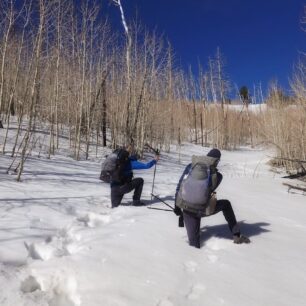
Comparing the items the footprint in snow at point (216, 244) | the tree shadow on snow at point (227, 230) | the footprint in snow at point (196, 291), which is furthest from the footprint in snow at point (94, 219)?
the footprint in snow at point (196, 291)

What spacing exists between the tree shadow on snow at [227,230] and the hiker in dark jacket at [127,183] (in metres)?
1.63

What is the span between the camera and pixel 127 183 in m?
6.52

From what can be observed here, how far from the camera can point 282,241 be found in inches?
189

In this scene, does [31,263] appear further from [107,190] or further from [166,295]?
[107,190]

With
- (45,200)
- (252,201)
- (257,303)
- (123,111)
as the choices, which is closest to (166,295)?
(257,303)

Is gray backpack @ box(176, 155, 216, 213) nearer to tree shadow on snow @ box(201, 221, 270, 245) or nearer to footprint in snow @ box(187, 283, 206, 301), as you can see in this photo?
tree shadow on snow @ box(201, 221, 270, 245)

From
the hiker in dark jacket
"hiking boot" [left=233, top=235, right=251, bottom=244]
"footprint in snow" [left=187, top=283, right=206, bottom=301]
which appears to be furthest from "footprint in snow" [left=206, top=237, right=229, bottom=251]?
the hiker in dark jacket

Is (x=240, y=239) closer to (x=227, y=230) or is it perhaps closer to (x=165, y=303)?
(x=227, y=230)

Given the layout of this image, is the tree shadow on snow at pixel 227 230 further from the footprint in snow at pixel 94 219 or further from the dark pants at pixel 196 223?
the footprint in snow at pixel 94 219

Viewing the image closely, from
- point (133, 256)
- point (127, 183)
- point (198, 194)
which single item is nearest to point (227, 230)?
point (198, 194)

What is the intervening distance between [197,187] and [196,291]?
1.38 meters

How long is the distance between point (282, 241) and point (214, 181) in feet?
3.97

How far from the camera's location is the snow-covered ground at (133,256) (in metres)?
3.18

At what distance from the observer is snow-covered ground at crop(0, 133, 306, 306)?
3178 mm
